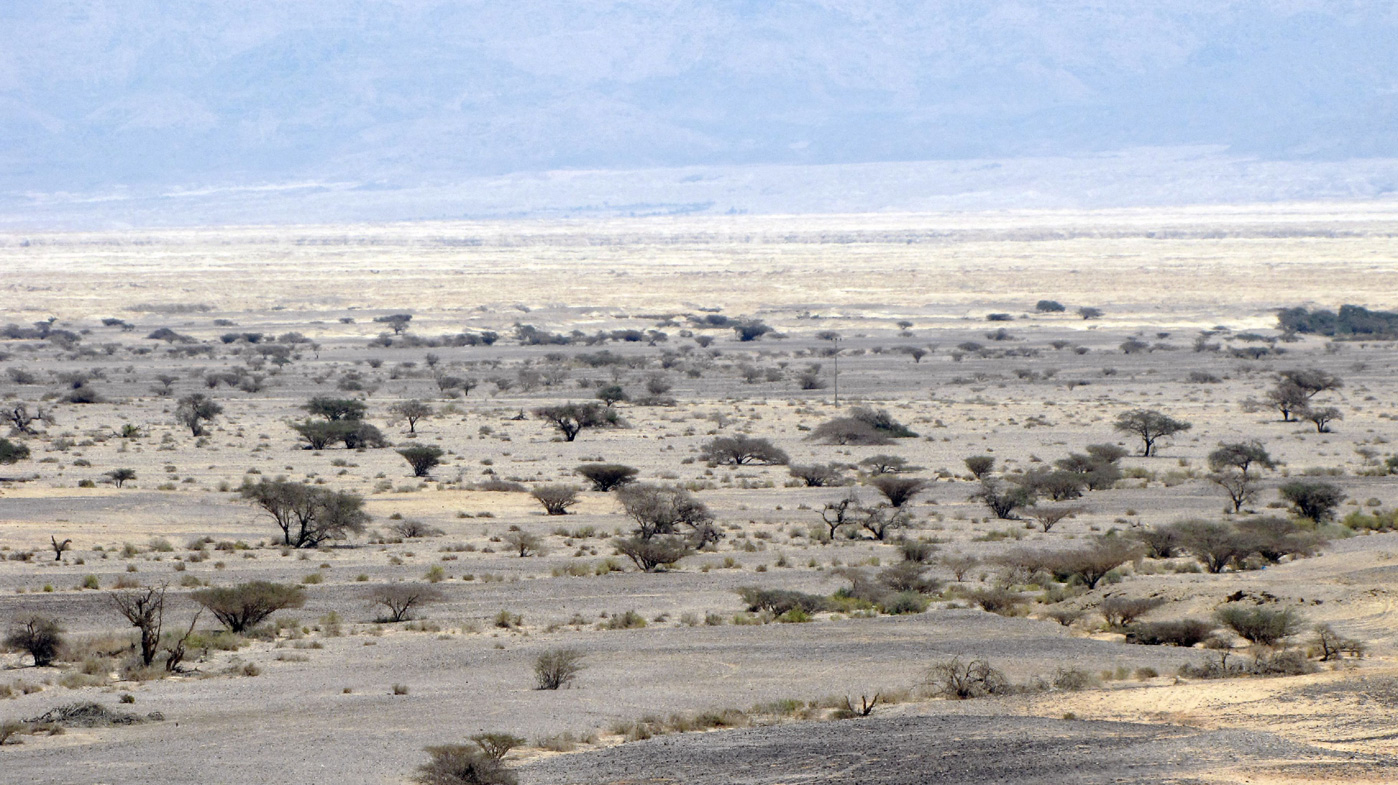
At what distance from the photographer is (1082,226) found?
191750 millimetres

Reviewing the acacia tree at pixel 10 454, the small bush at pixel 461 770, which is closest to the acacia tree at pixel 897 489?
the small bush at pixel 461 770

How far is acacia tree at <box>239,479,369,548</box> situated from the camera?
25.3 m

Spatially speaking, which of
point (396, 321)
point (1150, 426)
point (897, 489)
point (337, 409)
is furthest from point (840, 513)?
point (396, 321)

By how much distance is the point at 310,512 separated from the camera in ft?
83.1

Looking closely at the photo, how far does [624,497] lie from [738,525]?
7.34ft

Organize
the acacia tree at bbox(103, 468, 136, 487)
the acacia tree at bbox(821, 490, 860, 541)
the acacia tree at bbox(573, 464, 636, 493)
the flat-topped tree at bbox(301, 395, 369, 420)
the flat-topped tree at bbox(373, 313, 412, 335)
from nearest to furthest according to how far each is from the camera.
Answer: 1. the acacia tree at bbox(821, 490, 860, 541)
2. the acacia tree at bbox(103, 468, 136, 487)
3. the acacia tree at bbox(573, 464, 636, 493)
4. the flat-topped tree at bbox(301, 395, 369, 420)
5. the flat-topped tree at bbox(373, 313, 412, 335)

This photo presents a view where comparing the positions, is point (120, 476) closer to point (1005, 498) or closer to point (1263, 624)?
point (1005, 498)

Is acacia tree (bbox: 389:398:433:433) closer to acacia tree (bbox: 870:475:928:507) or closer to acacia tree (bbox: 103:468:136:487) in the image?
acacia tree (bbox: 103:468:136:487)

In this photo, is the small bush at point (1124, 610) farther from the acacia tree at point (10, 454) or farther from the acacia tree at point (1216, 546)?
the acacia tree at point (10, 454)

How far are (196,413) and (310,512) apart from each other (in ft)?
59.2

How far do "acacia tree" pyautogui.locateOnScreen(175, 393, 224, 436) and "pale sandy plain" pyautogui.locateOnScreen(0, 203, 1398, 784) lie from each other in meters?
0.74

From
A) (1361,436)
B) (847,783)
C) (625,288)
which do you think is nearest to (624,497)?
(847,783)

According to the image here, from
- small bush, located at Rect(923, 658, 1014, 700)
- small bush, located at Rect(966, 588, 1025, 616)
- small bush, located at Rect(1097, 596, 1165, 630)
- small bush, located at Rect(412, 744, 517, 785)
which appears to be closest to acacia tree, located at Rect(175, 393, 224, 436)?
small bush, located at Rect(966, 588, 1025, 616)

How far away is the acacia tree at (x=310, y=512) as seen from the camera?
82.9 feet
